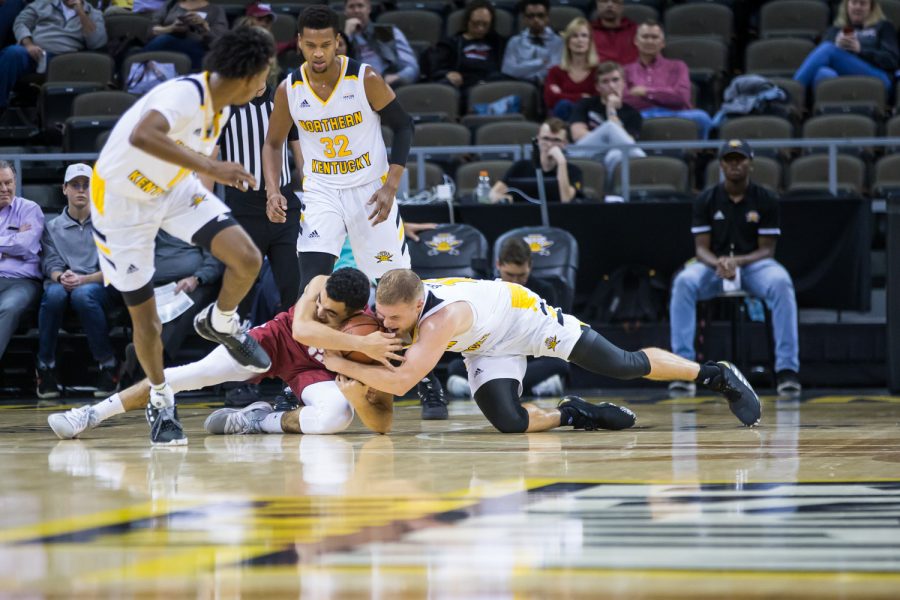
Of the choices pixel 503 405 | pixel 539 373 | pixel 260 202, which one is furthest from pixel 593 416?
pixel 539 373

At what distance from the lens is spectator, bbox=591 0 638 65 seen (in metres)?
12.0

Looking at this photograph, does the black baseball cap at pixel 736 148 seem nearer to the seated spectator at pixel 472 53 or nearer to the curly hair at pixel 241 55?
the seated spectator at pixel 472 53

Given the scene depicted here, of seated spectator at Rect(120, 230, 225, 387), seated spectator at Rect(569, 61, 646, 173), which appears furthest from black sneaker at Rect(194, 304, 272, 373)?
seated spectator at Rect(569, 61, 646, 173)

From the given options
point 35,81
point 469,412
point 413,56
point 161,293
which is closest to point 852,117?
point 413,56

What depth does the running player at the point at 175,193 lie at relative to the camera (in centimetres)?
505

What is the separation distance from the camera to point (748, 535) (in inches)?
121

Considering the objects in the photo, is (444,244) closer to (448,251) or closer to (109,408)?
(448,251)

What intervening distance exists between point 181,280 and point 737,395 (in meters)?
4.26

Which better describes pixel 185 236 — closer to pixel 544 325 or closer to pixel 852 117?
pixel 544 325

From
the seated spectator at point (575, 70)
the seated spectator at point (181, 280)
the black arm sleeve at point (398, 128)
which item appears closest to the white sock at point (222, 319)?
the black arm sleeve at point (398, 128)

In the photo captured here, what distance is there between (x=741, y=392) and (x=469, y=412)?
185 centimetres

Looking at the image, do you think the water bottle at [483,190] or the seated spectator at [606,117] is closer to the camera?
the water bottle at [483,190]

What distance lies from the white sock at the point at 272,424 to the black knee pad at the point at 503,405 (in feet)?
3.21

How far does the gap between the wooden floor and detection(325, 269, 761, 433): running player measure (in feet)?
0.97
